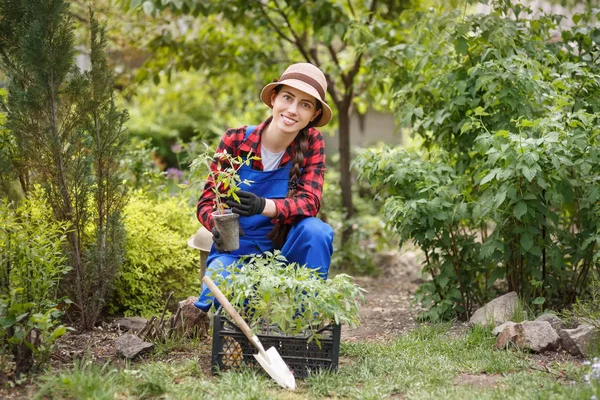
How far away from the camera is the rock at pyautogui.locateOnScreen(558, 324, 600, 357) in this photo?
139 inches

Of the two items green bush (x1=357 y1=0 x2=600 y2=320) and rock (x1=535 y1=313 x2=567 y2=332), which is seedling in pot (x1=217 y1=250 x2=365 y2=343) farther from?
rock (x1=535 y1=313 x2=567 y2=332)

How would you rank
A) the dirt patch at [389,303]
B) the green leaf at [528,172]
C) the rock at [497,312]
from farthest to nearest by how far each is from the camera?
the dirt patch at [389,303] → the rock at [497,312] → the green leaf at [528,172]

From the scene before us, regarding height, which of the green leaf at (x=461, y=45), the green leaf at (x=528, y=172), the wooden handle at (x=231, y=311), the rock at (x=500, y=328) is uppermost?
the green leaf at (x=461, y=45)

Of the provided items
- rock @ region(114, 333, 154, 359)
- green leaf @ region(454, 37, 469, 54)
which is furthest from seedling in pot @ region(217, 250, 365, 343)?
green leaf @ region(454, 37, 469, 54)

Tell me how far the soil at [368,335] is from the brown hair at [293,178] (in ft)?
2.40

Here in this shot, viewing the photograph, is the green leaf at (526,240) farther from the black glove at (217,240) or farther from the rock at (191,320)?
the rock at (191,320)

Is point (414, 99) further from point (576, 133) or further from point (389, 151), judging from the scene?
point (576, 133)

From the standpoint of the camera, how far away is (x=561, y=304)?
14.9 feet

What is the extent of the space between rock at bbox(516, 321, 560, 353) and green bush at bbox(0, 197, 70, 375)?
2394 millimetres

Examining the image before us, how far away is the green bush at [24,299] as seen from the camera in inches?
121

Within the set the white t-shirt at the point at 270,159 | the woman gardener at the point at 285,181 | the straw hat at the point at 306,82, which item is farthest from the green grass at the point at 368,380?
the straw hat at the point at 306,82

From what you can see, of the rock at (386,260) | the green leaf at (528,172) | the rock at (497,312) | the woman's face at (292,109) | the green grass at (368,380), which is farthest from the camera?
the rock at (386,260)

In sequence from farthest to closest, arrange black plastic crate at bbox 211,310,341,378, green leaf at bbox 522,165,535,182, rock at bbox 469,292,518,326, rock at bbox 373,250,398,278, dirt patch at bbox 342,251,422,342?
Result: rock at bbox 373,250,398,278
dirt patch at bbox 342,251,422,342
rock at bbox 469,292,518,326
green leaf at bbox 522,165,535,182
black plastic crate at bbox 211,310,341,378

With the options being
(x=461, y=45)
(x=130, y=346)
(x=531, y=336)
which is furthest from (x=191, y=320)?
(x=461, y=45)
